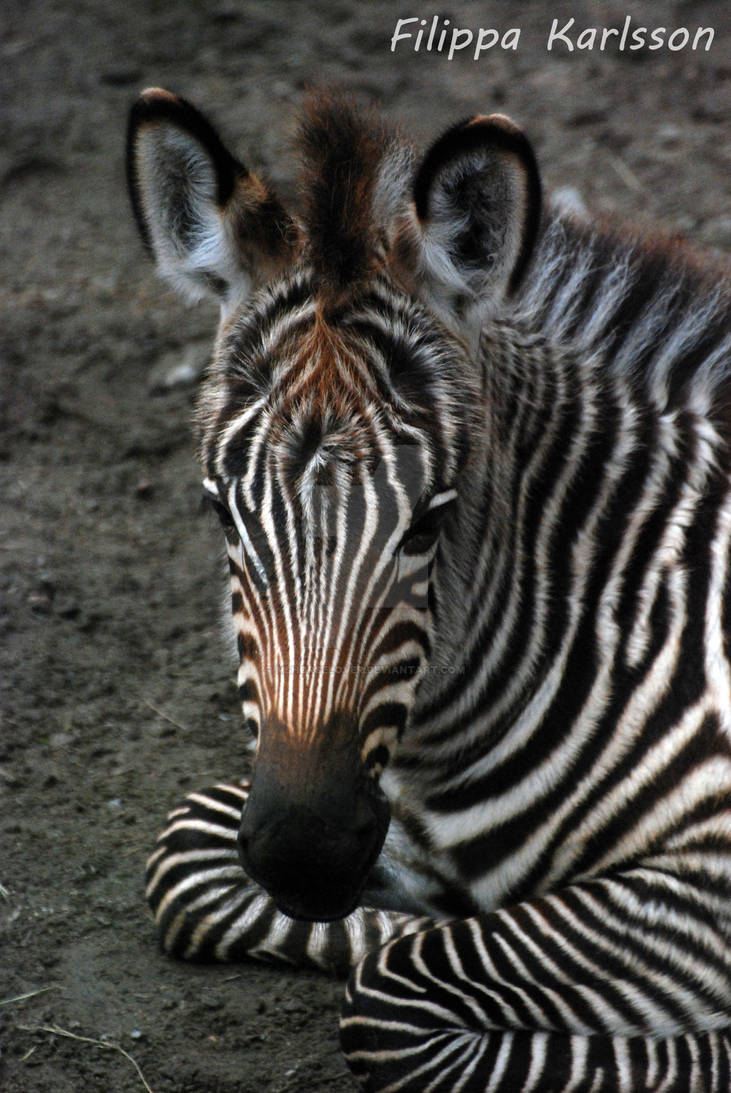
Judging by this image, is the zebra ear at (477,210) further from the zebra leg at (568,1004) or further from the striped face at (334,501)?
the zebra leg at (568,1004)

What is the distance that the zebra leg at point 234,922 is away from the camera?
507cm

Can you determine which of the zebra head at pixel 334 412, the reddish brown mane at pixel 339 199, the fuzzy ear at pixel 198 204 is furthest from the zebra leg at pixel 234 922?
the reddish brown mane at pixel 339 199

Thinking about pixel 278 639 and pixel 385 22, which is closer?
pixel 278 639

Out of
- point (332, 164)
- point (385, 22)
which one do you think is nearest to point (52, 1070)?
point (332, 164)

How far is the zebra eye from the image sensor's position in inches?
153

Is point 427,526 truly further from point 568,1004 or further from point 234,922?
point 234,922

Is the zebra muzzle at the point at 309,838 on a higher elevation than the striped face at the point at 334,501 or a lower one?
lower

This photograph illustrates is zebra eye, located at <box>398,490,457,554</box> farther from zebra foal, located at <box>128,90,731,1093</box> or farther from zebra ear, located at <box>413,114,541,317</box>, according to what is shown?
zebra ear, located at <box>413,114,541,317</box>

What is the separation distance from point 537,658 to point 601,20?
8.85 m

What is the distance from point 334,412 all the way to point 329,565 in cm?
49

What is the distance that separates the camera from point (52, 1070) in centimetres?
475

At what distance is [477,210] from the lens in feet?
13.3

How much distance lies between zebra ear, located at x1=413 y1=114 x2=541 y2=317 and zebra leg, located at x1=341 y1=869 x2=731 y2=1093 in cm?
210

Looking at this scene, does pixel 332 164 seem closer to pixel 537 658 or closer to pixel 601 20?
pixel 537 658
